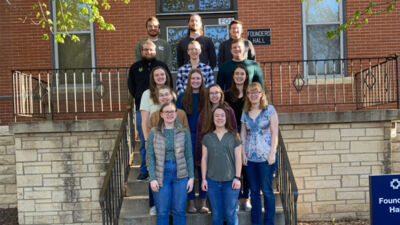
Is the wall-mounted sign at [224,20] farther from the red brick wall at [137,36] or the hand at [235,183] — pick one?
the hand at [235,183]

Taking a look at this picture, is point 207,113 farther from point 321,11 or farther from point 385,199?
point 321,11

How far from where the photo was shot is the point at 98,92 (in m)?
8.26

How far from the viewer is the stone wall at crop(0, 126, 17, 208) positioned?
826 cm

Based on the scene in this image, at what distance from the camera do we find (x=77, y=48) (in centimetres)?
895

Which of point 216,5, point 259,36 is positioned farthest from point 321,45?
point 216,5

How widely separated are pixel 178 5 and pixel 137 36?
1.07 metres

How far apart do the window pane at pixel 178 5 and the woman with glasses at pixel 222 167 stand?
4.70 meters

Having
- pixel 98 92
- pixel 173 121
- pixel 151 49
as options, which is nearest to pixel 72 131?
pixel 98 92

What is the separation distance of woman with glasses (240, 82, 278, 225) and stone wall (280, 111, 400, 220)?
98.7 inches

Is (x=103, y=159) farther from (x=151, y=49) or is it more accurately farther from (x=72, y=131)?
(x=151, y=49)

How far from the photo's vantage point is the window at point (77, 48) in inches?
349

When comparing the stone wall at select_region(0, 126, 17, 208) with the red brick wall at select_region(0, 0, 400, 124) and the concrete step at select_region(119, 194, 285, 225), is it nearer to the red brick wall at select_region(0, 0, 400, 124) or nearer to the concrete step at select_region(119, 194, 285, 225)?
the red brick wall at select_region(0, 0, 400, 124)

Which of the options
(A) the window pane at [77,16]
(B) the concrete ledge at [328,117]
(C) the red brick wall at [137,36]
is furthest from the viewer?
(A) the window pane at [77,16]

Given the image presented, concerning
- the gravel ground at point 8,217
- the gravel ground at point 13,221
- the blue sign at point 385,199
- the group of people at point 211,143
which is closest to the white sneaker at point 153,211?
the group of people at point 211,143
